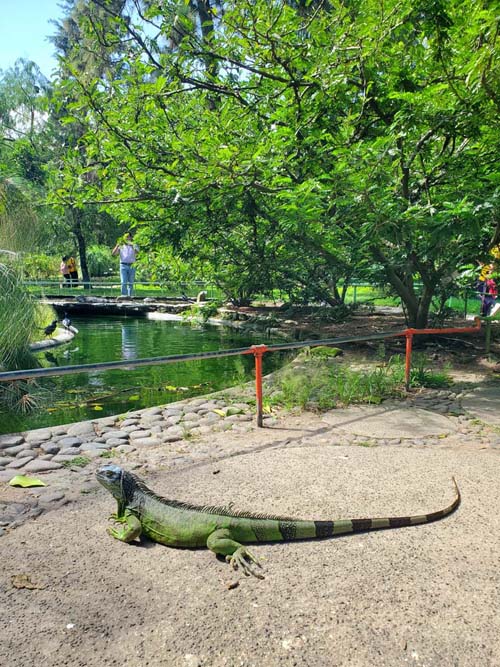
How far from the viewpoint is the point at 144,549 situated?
10.1 ft

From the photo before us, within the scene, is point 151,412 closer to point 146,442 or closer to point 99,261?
point 146,442

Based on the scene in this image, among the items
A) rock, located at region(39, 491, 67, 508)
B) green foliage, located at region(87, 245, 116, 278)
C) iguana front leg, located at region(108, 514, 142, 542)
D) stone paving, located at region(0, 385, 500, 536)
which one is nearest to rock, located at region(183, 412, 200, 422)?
stone paving, located at region(0, 385, 500, 536)

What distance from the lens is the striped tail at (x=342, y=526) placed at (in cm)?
313

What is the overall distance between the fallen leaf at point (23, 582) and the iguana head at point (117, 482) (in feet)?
2.34

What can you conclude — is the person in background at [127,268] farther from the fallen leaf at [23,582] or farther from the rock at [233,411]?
the fallen leaf at [23,582]

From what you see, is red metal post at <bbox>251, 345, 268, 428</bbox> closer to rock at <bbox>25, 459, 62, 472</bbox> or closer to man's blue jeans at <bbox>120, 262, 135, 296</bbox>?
rock at <bbox>25, 459, 62, 472</bbox>

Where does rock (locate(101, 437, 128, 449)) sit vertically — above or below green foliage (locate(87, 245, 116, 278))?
below

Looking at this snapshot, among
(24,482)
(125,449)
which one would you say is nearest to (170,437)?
(125,449)

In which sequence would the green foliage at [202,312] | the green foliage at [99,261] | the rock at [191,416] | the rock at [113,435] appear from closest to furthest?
the rock at [113,435]
the rock at [191,416]
the green foliage at [202,312]
the green foliage at [99,261]

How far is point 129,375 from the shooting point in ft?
30.3

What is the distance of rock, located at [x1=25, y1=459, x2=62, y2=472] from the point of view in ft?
14.3

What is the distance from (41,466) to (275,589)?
2639 millimetres

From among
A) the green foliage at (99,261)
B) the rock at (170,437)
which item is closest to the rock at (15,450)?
the rock at (170,437)

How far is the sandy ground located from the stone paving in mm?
475
